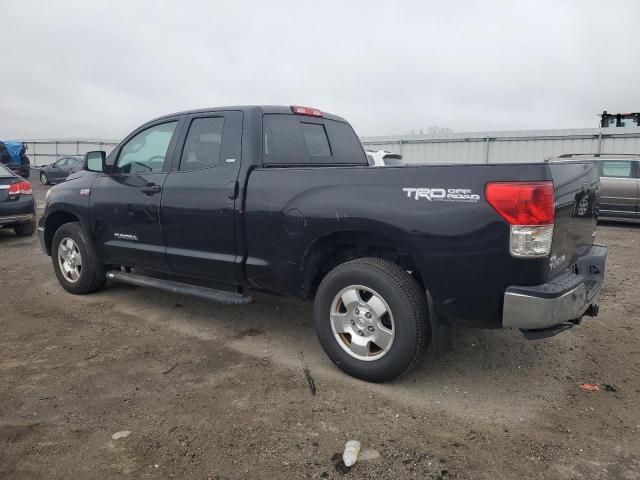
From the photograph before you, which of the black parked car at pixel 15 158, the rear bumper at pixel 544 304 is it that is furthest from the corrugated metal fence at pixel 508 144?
the black parked car at pixel 15 158

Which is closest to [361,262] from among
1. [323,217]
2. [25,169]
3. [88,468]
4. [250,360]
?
[323,217]

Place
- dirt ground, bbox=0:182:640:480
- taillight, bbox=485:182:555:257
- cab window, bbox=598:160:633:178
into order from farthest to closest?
cab window, bbox=598:160:633:178 → taillight, bbox=485:182:555:257 → dirt ground, bbox=0:182:640:480

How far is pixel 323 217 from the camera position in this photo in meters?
3.38

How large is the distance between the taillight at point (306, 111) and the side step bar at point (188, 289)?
5.54ft

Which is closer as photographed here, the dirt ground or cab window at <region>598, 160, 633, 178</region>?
the dirt ground

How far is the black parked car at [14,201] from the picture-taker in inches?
330

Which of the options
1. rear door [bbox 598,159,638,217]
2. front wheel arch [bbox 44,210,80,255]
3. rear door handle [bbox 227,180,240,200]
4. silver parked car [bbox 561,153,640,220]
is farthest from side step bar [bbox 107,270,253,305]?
rear door [bbox 598,159,638,217]

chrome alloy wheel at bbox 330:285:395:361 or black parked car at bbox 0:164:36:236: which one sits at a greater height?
black parked car at bbox 0:164:36:236

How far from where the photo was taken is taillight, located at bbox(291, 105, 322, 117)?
441 centimetres

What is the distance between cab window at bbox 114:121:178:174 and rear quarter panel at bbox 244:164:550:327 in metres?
1.38

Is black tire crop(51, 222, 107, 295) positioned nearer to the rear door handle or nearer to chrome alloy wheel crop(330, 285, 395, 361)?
the rear door handle

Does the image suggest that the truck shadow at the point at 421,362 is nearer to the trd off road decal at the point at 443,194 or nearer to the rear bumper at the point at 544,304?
the rear bumper at the point at 544,304

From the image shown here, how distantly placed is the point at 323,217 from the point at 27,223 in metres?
7.96

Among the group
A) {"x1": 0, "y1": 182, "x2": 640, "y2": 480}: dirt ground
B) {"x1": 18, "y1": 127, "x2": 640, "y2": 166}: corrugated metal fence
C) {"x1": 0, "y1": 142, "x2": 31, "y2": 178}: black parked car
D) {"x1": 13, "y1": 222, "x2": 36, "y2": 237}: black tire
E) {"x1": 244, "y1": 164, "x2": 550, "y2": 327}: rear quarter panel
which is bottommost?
{"x1": 0, "y1": 182, "x2": 640, "y2": 480}: dirt ground
